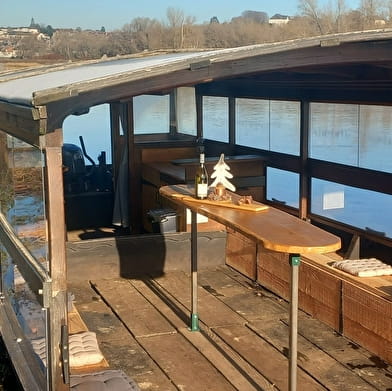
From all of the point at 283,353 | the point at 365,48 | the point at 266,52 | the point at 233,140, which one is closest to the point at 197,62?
the point at 266,52

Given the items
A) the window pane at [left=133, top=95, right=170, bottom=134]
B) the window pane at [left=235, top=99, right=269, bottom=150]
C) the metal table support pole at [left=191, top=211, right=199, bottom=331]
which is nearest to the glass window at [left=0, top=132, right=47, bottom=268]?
the metal table support pole at [left=191, top=211, right=199, bottom=331]

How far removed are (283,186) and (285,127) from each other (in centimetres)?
70

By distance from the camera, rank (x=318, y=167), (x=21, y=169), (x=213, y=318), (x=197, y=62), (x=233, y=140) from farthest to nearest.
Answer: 1. (x=233, y=140)
2. (x=318, y=167)
3. (x=213, y=318)
4. (x=21, y=169)
5. (x=197, y=62)

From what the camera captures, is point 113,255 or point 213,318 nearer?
point 213,318

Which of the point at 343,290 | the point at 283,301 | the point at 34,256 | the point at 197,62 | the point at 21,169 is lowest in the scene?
the point at 283,301

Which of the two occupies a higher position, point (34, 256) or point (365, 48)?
point (365, 48)

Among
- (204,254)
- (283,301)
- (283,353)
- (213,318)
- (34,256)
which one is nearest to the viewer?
(34,256)

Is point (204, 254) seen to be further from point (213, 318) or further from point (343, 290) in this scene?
point (343, 290)

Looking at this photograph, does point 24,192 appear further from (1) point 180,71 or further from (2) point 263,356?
(2) point 263,356

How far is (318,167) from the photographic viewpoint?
23.5 ft

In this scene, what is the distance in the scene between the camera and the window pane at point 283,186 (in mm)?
7578

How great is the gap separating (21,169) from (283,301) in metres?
3.27

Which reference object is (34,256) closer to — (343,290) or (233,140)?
(343,290)

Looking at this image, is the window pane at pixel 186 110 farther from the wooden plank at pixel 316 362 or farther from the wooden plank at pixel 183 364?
the wooden plank at pixel 183 364
